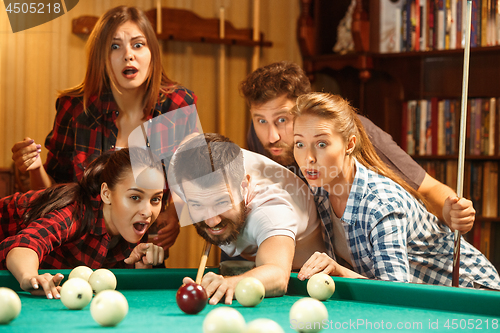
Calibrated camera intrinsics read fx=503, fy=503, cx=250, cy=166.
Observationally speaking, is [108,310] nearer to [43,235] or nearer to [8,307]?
[8,307]

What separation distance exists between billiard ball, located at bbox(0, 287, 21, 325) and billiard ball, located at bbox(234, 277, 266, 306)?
0.55m

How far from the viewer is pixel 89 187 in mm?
2189

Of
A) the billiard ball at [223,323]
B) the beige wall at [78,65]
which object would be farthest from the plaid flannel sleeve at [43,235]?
the beige wall at [78,65]

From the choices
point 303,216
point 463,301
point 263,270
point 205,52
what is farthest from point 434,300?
point 205,52

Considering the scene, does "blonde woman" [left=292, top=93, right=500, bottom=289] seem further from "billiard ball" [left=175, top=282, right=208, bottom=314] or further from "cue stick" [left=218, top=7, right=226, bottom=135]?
"cue stick" [left=218, top=7, right=226, bottom=135]

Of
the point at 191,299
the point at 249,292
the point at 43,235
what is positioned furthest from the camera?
the point at 43,235

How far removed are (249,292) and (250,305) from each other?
1.6 inches

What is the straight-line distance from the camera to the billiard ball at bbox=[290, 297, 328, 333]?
1.09 metres

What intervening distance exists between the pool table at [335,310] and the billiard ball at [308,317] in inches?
0.9

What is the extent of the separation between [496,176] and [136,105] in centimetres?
248

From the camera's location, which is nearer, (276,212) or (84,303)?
(84,303)

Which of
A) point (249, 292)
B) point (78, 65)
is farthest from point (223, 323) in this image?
point (78, 65)

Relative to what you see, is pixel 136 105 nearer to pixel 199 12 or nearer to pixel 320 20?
pixel 199 12

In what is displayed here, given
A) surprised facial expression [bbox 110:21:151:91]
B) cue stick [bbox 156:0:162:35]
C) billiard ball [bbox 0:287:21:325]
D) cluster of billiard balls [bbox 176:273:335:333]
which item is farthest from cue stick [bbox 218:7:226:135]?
billiard ball [bbox 0:287:21:325]
